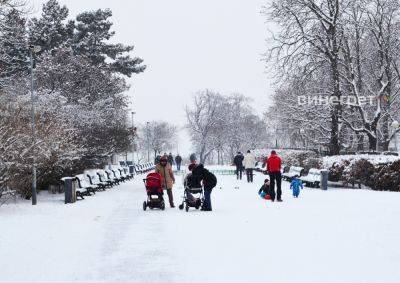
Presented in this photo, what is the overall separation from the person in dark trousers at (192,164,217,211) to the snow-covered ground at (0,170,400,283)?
38cm

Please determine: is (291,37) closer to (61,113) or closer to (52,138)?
(61,113)

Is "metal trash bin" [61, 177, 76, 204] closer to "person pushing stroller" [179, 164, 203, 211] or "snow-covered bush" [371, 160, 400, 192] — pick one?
"person pushing stroller" [179, 164, 203, 211]

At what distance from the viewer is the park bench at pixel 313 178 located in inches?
970

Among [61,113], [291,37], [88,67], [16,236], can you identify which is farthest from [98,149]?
[16,236]

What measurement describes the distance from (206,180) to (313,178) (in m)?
11.2

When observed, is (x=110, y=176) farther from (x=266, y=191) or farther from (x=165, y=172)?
(x=165, y=172)

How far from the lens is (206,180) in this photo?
15.2 m

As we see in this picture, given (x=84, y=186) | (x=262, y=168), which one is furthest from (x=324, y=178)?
(x=262, y=168)

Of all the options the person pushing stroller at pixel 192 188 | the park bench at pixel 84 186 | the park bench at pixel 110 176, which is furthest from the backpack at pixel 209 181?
the park bench at pixel 110 176

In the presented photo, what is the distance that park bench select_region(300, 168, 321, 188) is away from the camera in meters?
24.6

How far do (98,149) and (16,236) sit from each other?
758 inches

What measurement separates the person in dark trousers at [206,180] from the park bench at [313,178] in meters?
10.3

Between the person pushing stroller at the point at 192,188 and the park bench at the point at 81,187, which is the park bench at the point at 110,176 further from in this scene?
the person pushing stroller at the point at 192,188

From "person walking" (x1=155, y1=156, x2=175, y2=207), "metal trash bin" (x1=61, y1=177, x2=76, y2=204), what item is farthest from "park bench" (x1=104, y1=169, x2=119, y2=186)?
"person walking" (x1=155, y1=156, x2=175, y2=207)
